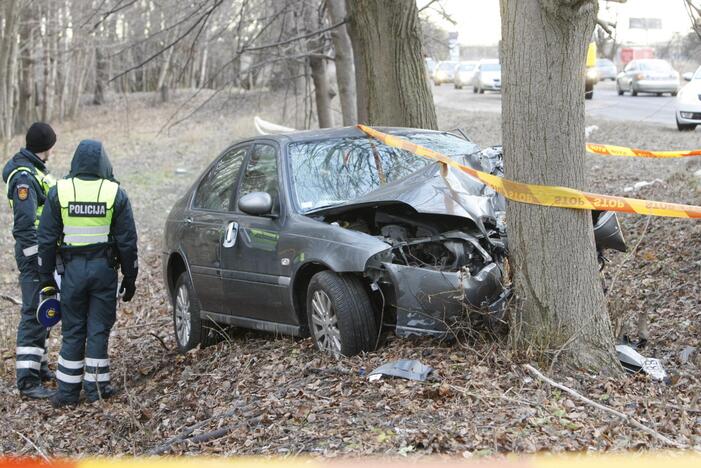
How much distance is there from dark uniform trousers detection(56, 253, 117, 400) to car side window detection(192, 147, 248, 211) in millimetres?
1099

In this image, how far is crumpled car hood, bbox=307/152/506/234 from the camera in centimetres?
639

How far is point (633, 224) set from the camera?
1059 centimetres

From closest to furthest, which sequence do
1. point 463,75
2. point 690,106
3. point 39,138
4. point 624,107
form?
point 39,138, point 690,106, point 624,107, point 463,75

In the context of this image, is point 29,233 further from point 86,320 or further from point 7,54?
point 7,54

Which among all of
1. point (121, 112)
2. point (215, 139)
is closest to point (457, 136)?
point (215, 139)

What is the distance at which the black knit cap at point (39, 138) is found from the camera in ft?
25.6

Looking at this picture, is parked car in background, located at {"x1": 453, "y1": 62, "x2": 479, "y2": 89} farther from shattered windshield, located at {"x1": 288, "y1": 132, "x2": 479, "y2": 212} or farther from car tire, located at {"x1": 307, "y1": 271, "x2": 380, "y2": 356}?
car tire, located at {"x1": 307, "y1": 271, "x2": 380, "y2": 356}

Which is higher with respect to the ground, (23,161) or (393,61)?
(393,61)

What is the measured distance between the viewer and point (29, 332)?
25.7 feet

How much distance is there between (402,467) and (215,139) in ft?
93.5

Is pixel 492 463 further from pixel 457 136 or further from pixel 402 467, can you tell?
pixel 457 136

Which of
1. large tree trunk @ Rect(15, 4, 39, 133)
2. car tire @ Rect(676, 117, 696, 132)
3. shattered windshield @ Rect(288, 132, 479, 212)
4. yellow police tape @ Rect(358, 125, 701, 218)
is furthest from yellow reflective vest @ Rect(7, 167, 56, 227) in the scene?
large tree trunk @ Rect(15, 4, 39, 133)

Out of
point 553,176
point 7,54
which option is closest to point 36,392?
point 553,176

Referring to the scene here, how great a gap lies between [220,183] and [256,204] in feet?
4.15
